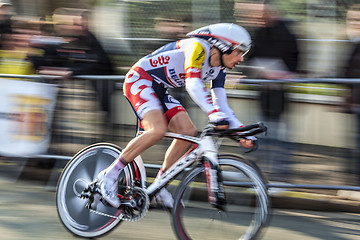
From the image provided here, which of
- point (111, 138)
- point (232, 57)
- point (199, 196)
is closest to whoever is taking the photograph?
point (232, 57)

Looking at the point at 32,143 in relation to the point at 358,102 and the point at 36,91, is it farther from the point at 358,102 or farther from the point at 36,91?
the point at 358,102

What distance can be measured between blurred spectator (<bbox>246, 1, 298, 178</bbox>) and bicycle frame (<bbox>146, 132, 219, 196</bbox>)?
166 cm

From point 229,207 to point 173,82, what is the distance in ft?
3.39

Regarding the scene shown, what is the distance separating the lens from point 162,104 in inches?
191

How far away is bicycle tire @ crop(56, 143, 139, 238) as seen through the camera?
5.00m

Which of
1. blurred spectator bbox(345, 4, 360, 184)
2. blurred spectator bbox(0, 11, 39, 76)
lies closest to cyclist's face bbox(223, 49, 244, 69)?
blurred spectator bbox(345, 4, 360, 184)

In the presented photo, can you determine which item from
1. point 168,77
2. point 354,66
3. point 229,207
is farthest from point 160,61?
point 354,66

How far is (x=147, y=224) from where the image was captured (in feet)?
17.9

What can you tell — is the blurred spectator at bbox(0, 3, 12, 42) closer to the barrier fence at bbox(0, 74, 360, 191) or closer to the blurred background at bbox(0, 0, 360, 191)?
the blurred background at bbox(0, 0, 360, 191)

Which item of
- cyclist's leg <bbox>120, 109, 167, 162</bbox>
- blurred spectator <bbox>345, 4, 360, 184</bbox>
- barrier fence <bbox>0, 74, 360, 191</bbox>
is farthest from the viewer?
barrier fence <bbox>0, 74, 360, 191</bbox>

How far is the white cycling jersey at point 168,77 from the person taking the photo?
14.9ft

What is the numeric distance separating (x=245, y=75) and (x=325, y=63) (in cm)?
182

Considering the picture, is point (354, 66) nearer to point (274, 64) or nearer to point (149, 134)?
point (274, 64)

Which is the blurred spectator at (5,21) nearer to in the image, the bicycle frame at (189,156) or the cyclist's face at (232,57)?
the bicycle frame at (189,156)
